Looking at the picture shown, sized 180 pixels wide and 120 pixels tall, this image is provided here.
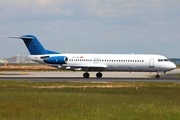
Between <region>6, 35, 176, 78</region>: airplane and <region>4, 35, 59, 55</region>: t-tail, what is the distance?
19 cm

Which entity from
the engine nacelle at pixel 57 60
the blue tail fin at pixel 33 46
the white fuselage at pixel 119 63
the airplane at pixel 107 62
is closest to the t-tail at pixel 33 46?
the blue tail fin at pixel 33 46

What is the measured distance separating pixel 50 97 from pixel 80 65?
33245mm

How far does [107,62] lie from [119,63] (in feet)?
5.39

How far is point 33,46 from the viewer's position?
64.1m

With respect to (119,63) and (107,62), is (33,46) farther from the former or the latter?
(119,63)

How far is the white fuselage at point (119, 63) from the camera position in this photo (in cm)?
5912

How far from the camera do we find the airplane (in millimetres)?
59156

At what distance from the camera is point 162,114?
19.6 meters

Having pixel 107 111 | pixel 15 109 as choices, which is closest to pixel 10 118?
pixel 15 109

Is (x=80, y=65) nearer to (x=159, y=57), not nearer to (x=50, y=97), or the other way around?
(x=159, y=57)

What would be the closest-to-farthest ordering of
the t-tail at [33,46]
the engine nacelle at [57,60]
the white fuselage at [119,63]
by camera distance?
the white fuselage at [119,63], the engine nacelle at [57,60], the t-tail at [33,46]

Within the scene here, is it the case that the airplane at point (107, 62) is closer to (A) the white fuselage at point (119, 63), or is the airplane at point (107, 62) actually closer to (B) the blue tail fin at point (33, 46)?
(A) the white fuselage at point (119, 63)

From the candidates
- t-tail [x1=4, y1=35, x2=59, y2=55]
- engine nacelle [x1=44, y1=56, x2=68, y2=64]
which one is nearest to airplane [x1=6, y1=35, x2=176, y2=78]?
engine nacelle [x1=44, y1=56, x2=68, y2=64]

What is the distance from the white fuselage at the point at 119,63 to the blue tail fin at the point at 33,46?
1798 millimetres
